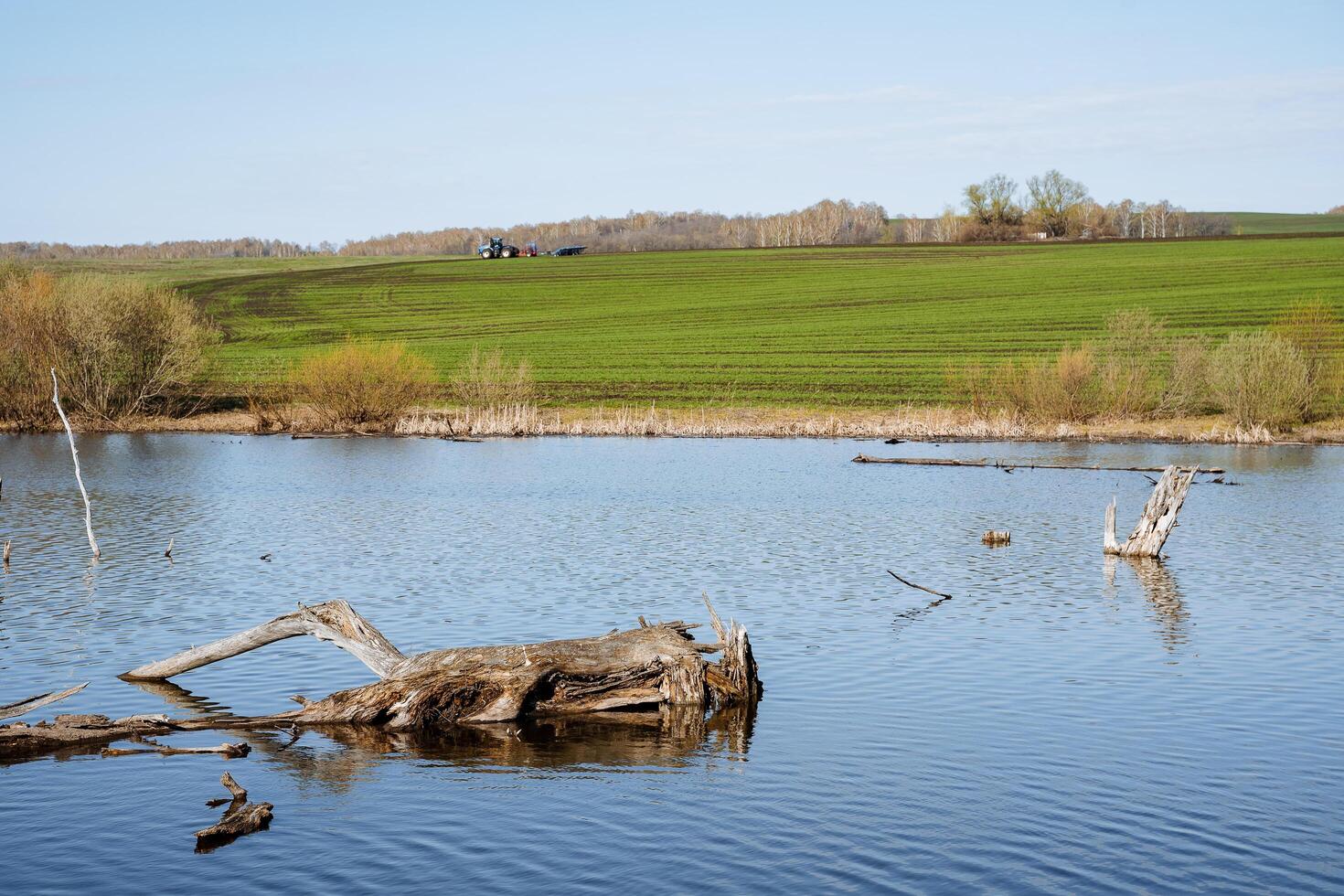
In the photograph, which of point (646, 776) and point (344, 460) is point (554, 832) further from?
point (344, 460)

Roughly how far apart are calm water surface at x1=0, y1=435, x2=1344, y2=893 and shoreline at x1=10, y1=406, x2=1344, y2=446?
17956 millimetres

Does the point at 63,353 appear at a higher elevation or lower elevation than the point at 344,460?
higher

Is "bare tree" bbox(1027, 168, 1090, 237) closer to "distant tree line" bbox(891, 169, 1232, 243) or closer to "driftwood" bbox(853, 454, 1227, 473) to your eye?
"distant tree line" bbox(891, 169, 1232, 243)

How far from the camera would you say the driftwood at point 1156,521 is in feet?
96.9

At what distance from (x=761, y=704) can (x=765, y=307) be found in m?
87.0

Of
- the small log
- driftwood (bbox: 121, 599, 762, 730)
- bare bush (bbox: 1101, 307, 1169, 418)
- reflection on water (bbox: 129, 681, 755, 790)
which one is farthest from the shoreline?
the small log

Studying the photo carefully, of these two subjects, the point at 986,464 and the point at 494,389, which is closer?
the point at 986,464

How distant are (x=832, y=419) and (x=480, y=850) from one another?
5058cm

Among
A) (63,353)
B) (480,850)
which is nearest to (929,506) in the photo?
(480,850)

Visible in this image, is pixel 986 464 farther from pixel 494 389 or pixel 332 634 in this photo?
pixel 332 634

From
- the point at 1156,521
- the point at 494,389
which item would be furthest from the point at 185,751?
the point at 494,389

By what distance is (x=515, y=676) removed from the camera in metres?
17.4

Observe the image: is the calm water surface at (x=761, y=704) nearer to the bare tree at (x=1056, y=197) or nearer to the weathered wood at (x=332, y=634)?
the weathered wood at (x=332, y=634)

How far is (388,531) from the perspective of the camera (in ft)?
116
